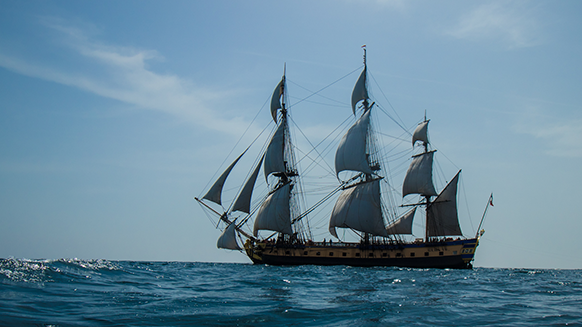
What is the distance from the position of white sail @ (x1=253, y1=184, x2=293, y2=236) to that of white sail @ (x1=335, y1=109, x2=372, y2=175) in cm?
1131

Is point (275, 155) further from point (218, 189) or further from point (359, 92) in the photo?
point (359, 92)

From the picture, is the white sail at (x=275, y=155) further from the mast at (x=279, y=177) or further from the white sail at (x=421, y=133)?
the white sail at (x=421, y=133)

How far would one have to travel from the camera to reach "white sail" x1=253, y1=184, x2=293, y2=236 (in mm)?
64062

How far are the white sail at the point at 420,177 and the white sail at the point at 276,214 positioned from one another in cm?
2392

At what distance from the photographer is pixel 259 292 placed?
2091 centimetres

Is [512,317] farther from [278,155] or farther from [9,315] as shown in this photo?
[278,155]

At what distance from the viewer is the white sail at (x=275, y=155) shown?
67125 mm

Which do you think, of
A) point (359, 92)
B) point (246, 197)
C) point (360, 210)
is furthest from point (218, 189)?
A: point (359, 92)

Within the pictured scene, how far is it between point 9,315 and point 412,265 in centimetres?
5630

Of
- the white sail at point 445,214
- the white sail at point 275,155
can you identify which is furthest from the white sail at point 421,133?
the white sail at point 275,155

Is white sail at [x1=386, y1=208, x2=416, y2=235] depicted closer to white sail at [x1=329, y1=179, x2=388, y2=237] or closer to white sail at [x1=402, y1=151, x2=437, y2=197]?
white sail at [x1=402, y1=151, x2=437, y2=197]

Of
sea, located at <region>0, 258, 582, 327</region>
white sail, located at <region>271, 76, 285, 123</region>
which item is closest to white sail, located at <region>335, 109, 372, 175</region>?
white sail, located at <region>271, 76, 285, 123</region>

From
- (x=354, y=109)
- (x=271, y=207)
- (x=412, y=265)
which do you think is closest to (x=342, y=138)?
(x=354, y=109)

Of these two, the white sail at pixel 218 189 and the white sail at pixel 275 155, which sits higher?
the white sail at pixel 275 155
